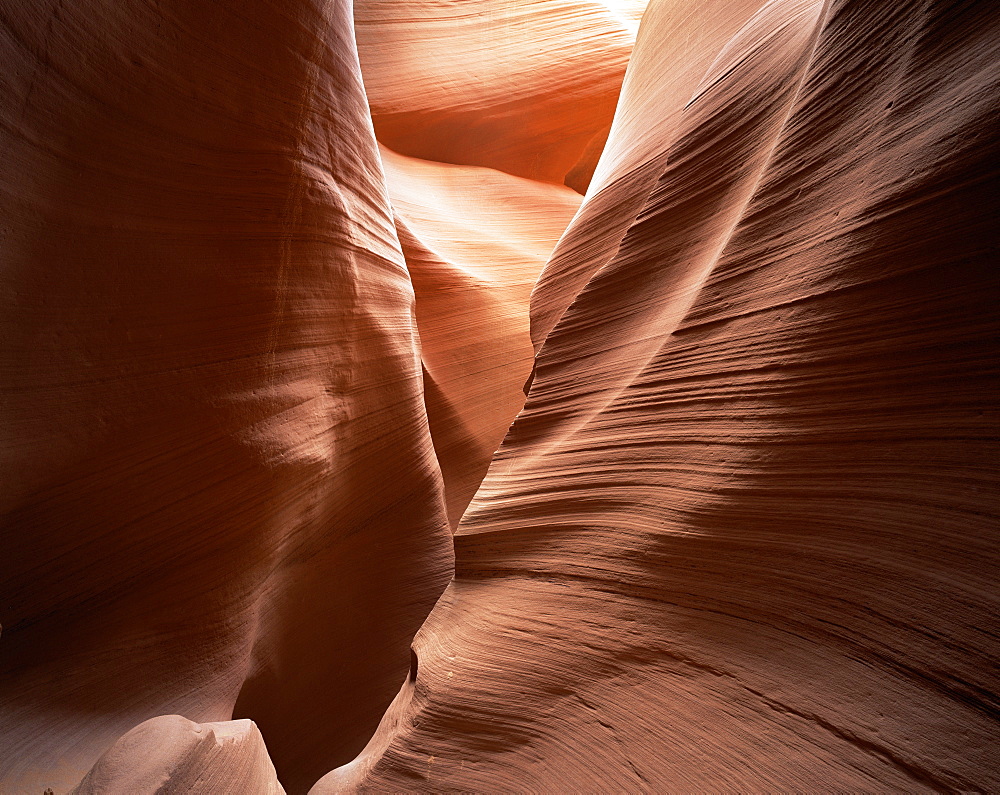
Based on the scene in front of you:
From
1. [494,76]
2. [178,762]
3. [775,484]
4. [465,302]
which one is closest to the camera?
[775,484]

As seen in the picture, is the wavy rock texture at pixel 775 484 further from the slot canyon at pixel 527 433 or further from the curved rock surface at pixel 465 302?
the curved rock surface at pixel 465 302

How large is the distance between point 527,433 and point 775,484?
1.25 metres

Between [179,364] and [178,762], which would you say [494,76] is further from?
[178,762]

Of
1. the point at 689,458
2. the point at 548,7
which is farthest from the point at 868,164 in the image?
the point at 548,7

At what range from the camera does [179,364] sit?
2.63m

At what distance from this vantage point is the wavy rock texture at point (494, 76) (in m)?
5.73

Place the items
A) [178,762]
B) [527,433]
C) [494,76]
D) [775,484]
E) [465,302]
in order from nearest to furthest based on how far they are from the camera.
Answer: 1. [775,484]
2. [178,762]
3. [527,433]
4. [465,302]
5. [494,76]

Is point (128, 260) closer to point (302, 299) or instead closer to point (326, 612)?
point (302, 299)

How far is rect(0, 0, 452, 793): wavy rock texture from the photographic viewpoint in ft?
7.14

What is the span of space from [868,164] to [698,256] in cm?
68

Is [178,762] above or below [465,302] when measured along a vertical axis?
below

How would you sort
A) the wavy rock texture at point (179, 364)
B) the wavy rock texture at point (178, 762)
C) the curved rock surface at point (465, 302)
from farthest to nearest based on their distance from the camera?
1. the curved rock surface at point (465, 302)
2. the wavy rock texture at point (179, 364)
3. the wavy rock texture at point (178, 762)

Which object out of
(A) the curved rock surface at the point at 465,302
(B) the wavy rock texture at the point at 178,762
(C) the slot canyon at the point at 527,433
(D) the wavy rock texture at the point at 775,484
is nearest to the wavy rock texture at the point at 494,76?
(A) the curved rock surface at the point at 465,302

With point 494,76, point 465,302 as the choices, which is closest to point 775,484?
point 465,302
